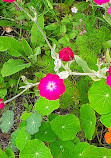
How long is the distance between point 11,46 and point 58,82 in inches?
38.6

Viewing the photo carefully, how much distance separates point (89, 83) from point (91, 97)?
40 cm

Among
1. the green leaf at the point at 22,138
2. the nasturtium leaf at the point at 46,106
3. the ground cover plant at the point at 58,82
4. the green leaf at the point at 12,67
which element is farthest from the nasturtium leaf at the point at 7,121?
the green leaf at the point at 12,67

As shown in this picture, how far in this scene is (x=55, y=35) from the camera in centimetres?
287

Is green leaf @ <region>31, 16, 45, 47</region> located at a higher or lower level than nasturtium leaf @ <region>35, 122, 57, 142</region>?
higher

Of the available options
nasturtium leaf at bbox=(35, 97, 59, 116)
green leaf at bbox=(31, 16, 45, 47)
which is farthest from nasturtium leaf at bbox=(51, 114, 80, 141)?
green leaf at bbox=(31, 16, 45, 47)

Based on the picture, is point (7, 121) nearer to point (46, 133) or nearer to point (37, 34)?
point (46, 133)

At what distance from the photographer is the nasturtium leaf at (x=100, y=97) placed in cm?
203

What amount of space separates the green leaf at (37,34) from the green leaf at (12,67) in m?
0.30

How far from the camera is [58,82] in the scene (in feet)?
6.36

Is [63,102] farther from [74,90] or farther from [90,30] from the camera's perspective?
[90,30]

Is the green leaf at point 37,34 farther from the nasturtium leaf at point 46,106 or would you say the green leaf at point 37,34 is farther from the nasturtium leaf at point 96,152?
the nasturtium leaf at point 96,152

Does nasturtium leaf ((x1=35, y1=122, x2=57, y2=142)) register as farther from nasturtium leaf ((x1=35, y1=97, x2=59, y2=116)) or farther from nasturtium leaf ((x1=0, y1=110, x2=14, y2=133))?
nasturtium leaf ((x1=0, y1=110, x2=14, y2=133))

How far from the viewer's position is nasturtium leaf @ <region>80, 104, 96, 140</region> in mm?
2055

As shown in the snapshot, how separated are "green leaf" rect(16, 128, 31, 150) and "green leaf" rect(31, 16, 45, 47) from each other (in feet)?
3.42
